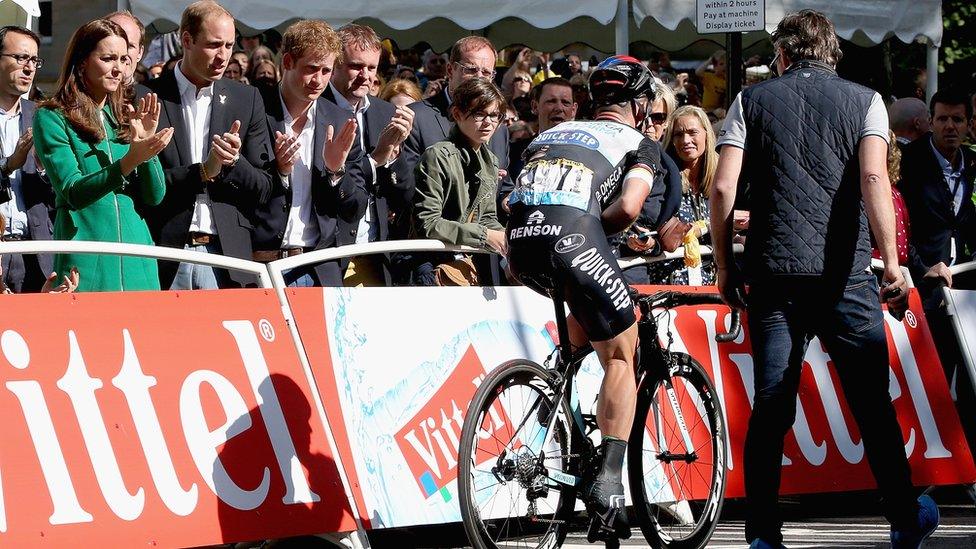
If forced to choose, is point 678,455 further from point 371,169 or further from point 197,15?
point 197,15

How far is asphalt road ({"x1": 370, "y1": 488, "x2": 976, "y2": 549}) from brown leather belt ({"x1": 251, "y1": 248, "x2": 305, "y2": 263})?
1459mm

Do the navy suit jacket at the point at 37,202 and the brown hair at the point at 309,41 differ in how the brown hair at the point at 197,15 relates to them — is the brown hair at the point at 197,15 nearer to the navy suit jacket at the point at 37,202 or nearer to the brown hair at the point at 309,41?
the brown hair at the point at 309,41

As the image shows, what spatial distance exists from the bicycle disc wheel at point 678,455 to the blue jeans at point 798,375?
0.58 m

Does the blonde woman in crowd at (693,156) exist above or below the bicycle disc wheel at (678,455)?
above

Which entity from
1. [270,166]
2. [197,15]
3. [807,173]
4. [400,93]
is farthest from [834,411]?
[197,15]

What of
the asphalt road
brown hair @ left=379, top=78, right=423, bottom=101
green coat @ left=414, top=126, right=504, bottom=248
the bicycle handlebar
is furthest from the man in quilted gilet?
brown hair @ left=379, top=78, right=423, bottom=101

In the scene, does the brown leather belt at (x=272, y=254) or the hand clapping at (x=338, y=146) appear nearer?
the hand clapping at (x=338, y=146)

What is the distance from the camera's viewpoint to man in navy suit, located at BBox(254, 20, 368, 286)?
740 centimetres

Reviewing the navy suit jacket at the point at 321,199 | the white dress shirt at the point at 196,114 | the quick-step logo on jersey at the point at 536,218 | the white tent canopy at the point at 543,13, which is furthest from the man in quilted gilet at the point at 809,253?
the white tent canopy at the point at 543,13

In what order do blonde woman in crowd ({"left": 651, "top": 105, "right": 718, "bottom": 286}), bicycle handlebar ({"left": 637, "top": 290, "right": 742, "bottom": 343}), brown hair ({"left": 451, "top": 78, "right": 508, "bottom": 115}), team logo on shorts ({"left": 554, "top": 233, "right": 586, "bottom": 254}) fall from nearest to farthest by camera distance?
team logo on shorts ({"left": 554, "top": 233, "right": 586, "bottom": 254})
bicycle handlebar ({"left": 637, "top": 290, "right": 742, "bottom": 343})
brown hair ({"left": 451, "top": 78, "right": 508, "bottom": 115})
blonde woman in crowd ({"left": 651, "top": 105, "right": 718, "bottom": 286})

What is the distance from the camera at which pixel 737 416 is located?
7.52 meters

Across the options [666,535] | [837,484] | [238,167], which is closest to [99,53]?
[238,167]

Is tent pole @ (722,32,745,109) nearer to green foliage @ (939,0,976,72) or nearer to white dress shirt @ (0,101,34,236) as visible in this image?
white dress shirt @ (0,101,34,236)

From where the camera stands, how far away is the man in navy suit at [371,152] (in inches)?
299
